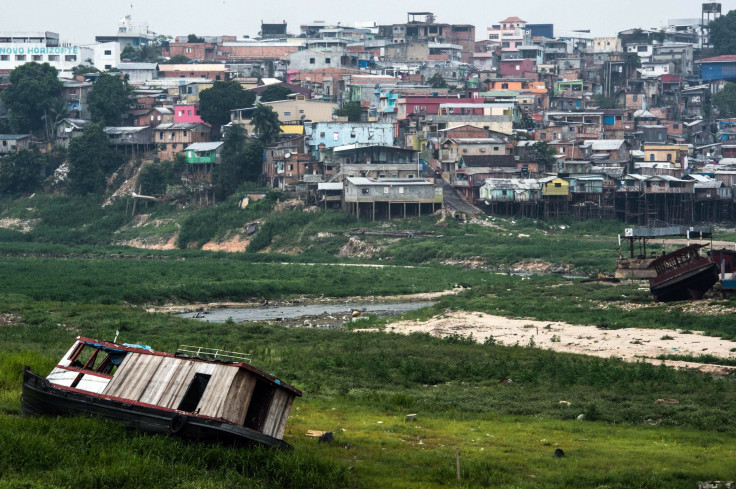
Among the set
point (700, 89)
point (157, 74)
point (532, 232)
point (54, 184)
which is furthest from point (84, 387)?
point (700, 89)

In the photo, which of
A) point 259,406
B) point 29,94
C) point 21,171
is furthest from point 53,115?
point 259,406

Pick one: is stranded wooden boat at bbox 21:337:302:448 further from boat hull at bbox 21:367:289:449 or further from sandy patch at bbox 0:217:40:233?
sandy patch at bbox 0:217:40:233

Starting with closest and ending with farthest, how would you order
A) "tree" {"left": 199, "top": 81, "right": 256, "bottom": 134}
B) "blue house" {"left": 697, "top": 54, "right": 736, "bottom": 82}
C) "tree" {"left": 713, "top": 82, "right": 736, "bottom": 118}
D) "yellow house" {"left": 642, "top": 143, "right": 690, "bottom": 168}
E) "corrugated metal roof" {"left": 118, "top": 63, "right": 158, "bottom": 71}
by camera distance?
"yellow house" {"left": 642, "top": 143, "right": 690, "bottom": 168} < "tree" {"left": 199, "top": 81, "right": 256, "bottom": 134} < "corrugated metal roof" {"left": 118, "top": 63, "right": 158, "bottom": 71} < "tree" {"left": 713, "top": 82, "right": 736, "bottom": 118} < "blue house" {"left": 697, "top": 54, "right": 736, "bottom": 82}

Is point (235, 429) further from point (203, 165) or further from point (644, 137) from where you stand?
point (644, 137)

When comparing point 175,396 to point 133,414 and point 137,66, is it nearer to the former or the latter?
point 133,414

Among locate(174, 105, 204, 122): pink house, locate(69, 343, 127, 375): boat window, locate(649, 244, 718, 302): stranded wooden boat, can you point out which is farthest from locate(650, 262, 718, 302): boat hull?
locate(174, 105, 204, 122): pink house

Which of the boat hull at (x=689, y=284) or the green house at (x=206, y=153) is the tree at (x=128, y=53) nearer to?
the green house at (x=206, y=153)

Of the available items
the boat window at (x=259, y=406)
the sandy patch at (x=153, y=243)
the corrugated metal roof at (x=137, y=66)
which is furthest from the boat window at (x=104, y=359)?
the corrugated metal roof at (x=137, y=66)
